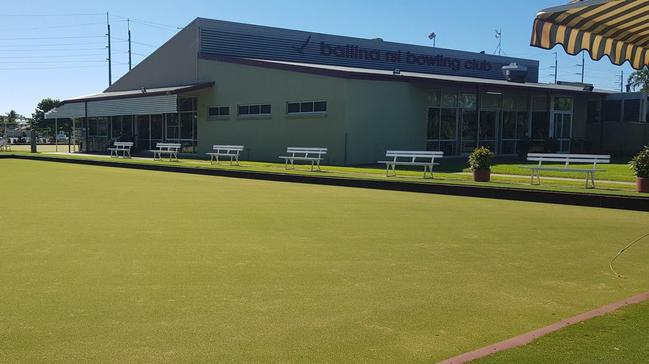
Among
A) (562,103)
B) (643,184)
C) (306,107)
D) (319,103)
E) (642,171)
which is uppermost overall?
(562,103)

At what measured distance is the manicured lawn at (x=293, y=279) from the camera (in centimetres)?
422

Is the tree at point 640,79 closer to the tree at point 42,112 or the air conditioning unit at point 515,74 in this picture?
the air conditioning unit at point 515,74

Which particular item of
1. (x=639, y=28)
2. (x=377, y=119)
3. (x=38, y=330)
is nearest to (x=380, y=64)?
(x=377, y=119)

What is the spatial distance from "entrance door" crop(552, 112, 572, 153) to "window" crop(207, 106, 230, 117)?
682 inches

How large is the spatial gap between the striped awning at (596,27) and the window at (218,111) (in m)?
24.6

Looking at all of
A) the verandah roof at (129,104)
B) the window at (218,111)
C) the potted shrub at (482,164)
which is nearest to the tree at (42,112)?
the verandah roof at (129,104)

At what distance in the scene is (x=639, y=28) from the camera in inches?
255

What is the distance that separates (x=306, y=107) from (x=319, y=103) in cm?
89

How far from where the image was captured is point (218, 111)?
3075 cm

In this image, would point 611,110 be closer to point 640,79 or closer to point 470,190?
point 640,79

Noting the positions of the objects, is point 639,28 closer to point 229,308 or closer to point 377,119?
point 229,308

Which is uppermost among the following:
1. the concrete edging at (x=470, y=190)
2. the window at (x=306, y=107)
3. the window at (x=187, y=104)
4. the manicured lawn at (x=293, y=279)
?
the window at (x=187, y=104)

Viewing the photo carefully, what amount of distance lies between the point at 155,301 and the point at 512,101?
2816 centimetres

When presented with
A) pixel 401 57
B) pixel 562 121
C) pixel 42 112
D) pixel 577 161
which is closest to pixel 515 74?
pixel 562 121
